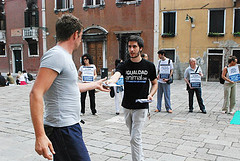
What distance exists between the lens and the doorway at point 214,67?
59.3 ft

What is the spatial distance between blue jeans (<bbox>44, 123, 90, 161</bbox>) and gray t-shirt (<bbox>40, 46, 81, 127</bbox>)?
0.05 metres

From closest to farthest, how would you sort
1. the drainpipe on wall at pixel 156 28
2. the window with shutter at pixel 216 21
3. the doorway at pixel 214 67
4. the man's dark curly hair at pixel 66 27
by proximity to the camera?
the man's dark curly hair at pixel 66 27 < the window with shutter at pixel 216 21 < the doorway at pixel 214 67 < the drainpipe on wall at pixel 156 28

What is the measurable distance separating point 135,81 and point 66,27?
61.2 inches

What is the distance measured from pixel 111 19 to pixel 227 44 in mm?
9488

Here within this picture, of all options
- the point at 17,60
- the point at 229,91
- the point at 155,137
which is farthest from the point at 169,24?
the point at 17,60

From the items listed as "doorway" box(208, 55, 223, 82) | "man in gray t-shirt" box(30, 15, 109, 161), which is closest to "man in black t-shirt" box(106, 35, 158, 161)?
"man in gray t-shirt" box(30, 15, 109, 161)

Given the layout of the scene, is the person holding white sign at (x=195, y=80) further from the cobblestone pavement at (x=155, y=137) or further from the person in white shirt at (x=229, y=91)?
the person in white shirt at (x=229, y=91)

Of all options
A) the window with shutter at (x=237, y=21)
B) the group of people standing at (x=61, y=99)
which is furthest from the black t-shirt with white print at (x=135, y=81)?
the window with shutter at (x=237, y=21)

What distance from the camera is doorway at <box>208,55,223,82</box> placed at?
18078mm

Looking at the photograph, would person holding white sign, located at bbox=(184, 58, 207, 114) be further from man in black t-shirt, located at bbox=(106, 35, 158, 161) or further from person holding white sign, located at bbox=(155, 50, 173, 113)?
man in black t-shirt, located at bbox=(106, 35, 158, 161)

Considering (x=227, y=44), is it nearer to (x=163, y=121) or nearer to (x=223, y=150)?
(x=163, y=121)

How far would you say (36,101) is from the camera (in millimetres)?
1925

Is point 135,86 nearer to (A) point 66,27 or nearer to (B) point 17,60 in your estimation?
(A) point 66,27

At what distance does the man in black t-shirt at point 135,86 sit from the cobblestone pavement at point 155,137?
0.81 meters
